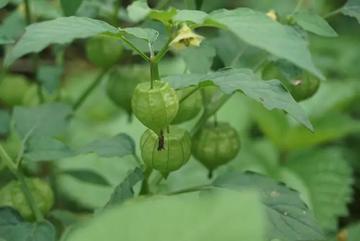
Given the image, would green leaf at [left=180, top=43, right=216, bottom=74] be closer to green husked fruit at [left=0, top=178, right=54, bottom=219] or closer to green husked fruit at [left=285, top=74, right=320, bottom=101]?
green husked fruit at [left=285, top=74, right=320, bottom=101]

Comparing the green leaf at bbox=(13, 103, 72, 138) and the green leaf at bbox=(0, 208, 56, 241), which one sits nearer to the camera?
the green leaf at bbox=(0, 208, 56, 241)

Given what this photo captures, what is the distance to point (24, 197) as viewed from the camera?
1.19 metres

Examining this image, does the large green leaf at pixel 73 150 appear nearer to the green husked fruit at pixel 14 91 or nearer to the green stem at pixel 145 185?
the green stem at pixel 145 185

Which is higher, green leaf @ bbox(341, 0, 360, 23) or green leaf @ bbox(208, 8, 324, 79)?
green leaf @ bbox(208, 8, 324, 79)

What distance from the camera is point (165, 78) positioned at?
3.38 feet

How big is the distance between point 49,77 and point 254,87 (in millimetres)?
625

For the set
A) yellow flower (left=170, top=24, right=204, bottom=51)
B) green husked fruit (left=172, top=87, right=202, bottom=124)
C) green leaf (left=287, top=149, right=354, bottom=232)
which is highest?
yellow flower (left=170, top=24, right=204, bottom=51)

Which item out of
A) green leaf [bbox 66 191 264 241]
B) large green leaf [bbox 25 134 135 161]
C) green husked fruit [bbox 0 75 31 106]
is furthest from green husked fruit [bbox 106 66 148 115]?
green leaf [bbox 66 191 264 241]

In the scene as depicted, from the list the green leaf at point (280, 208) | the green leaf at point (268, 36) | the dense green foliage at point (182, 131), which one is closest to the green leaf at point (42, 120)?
the dense green foliage at point (182, 131)

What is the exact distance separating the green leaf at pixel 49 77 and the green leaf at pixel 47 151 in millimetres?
274

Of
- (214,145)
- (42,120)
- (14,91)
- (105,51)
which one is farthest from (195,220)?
(14,91)

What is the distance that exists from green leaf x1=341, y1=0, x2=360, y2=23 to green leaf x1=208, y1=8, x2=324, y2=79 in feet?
1.11

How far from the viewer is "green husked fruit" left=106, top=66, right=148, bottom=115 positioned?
139 centimetres

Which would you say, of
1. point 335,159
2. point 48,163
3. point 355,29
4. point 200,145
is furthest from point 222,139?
point 355,29
